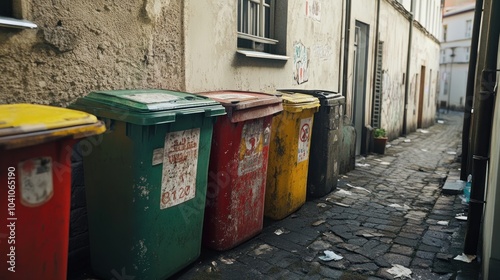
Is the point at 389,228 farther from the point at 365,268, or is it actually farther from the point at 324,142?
the point at 324,142

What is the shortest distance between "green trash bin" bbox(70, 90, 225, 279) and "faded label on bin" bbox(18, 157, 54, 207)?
666mm

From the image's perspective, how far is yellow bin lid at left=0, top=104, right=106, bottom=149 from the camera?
192 centimetres

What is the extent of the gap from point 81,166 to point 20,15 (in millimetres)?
1191

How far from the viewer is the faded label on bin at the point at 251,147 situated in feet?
12.2

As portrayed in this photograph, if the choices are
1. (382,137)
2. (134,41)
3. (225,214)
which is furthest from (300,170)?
(382,137)

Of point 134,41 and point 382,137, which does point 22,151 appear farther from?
point 382,137

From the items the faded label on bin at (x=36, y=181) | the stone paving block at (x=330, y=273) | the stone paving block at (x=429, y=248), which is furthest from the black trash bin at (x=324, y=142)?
the faded label on bin at (x=36, y=181)

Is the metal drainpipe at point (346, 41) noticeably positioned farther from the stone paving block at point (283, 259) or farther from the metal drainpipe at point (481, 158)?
the stone paving block at point (283, 259)

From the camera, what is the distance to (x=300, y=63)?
6703 mm

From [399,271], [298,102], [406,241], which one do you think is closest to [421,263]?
[399,271]

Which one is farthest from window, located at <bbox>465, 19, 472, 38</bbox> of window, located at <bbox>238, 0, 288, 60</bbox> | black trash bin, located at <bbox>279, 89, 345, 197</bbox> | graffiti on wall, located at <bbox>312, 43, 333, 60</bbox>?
black trash bin, located at <bbox>279, 89, 345, 197</bbox>

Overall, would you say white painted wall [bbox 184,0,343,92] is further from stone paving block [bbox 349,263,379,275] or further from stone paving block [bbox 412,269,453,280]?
stone paving block [bbox 412,269,453,280]

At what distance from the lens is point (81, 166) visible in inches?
130

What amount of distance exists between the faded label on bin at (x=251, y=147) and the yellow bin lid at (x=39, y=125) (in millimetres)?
1558
